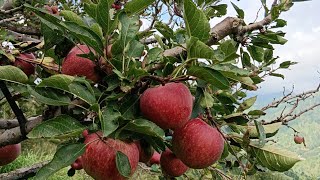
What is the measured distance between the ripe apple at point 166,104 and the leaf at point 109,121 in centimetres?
7

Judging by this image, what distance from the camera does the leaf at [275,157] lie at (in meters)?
0.88

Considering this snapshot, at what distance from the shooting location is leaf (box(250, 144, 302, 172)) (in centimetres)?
88

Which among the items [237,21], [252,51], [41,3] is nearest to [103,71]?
[237,21]

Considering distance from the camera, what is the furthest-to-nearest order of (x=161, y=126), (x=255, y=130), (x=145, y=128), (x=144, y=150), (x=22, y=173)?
(x=22, y=173) < (x=255, y=130) < (x=144, y=150) < (x=161, y=126) < (x=145, y=128)

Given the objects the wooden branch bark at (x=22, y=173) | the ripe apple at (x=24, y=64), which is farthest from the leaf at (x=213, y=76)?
the wooden branch bark at (x=22, y=173)

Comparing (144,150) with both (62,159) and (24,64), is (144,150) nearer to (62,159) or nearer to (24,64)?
(62,159)

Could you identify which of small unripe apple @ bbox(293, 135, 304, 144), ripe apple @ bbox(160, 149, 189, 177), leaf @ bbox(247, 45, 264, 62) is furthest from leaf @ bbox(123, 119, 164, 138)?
small unripe apple @ bbox(293, 135, 304, 144)

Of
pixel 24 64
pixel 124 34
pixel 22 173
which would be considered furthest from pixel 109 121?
pixel 22 173

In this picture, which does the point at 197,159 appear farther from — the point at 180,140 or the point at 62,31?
the point at 62,31

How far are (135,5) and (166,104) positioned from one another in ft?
0.64

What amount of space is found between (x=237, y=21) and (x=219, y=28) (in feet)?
0.18

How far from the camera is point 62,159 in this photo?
706mm

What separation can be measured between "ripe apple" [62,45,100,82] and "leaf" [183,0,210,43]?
0.66ft

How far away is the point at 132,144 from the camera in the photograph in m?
0.78
